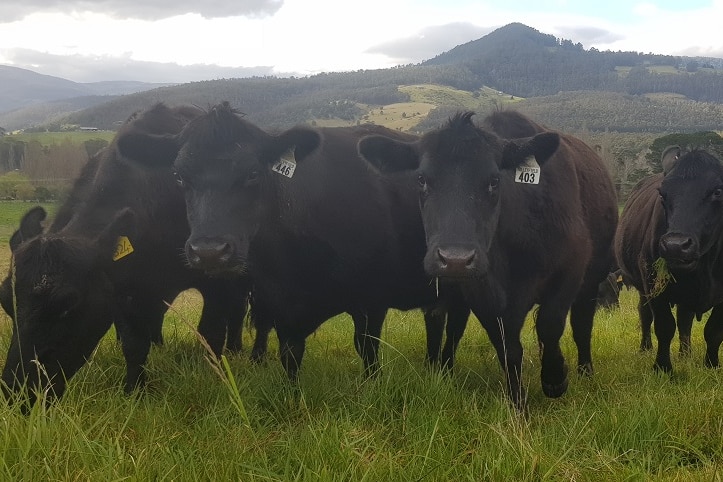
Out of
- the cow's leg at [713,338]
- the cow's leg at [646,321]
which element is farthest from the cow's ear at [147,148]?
the cow's leg at [646,321]

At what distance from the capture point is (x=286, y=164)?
15.2 feet

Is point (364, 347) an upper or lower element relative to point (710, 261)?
lower

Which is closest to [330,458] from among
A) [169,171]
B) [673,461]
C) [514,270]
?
[673,461]

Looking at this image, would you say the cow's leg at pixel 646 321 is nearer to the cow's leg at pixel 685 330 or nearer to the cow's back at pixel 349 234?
the cow's leg at pixel 685 330

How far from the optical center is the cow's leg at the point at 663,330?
18.0 feet

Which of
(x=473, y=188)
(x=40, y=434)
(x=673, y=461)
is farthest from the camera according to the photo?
(x=473, y=188)

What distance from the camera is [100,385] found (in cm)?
460

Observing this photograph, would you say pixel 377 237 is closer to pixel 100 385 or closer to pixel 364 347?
pixel 364 347

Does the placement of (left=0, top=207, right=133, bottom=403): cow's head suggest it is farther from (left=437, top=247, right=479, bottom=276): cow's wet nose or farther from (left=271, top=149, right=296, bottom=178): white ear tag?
(left=437, top=247, right=479, bottom=276): cow's wet nose

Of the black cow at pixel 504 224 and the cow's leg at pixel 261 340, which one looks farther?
the cow's leg at pixel 261 340

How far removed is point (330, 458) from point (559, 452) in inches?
49.7

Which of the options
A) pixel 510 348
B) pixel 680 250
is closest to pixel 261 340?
pixel 510 348

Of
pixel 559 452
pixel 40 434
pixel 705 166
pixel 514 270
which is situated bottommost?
pixel 559 452

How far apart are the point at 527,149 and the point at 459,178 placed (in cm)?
71
